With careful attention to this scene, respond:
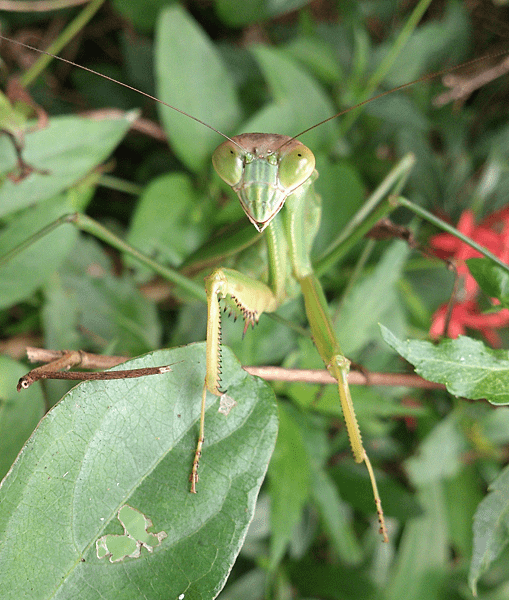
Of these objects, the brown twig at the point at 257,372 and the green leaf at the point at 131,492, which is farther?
the brown twig at the point at 257,372

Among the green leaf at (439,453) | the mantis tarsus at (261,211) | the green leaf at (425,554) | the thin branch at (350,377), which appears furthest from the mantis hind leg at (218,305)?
the green leaf at (425,554)

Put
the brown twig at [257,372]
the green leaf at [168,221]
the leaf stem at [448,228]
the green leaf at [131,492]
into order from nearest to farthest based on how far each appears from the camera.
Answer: the green leaf at [131,492], the brown twig at [257,372], the leaf stem at [448,228], the green leaf at [168,221]

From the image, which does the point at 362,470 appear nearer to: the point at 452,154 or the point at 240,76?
the point at 452,154

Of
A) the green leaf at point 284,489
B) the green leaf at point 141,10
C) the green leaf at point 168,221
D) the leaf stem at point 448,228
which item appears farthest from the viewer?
the green leaf at point 141,10

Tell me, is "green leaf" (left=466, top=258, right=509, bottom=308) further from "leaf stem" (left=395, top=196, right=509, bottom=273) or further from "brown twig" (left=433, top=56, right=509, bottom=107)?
"brown twig" (left=433, top=56, right=509, bottom=107)

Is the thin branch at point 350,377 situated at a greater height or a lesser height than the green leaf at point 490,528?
greater

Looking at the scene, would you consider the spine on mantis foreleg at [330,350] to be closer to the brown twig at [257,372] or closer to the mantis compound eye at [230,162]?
the brown twig at [257,372]

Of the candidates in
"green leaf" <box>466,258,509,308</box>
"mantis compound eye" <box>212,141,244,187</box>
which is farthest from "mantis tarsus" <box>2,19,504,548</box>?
"green leaf" <box>466,258,509,308</box>
